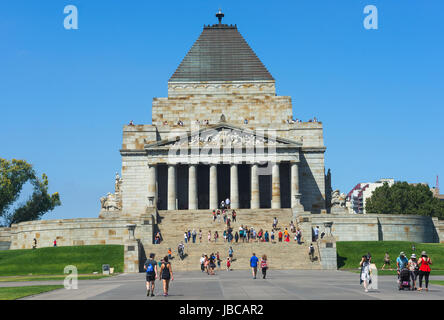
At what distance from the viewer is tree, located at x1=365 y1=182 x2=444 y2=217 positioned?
385 ft

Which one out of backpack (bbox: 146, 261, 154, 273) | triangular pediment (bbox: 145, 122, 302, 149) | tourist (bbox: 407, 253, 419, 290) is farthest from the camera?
triangular pediment (bbox: 145, 122, 302, 149)

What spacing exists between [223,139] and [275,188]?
868 cm

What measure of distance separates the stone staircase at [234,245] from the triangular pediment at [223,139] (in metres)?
10.7

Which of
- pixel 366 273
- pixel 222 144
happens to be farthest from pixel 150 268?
pixel 222 144

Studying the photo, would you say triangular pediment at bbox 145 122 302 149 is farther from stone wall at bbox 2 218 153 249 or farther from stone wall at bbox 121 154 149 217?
stone wall at bbox 2 218 153 249

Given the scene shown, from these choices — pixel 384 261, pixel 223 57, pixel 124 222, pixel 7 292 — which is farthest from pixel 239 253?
pixel 223 57

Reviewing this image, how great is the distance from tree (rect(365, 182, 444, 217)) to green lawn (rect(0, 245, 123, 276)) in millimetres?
71538

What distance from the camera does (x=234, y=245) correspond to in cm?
6034

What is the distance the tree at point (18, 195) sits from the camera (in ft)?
317

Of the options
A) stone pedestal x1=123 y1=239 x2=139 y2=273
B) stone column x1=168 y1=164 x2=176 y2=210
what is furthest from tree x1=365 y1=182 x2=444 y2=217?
stone pedestal x1=123 y1=239 x2=139 y2=273

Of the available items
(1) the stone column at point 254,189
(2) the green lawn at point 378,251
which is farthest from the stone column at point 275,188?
(2) the green lawn at point 378,251

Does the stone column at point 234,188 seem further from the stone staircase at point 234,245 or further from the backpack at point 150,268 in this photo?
the backpack at point 150,268
